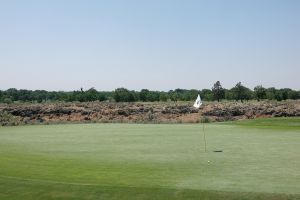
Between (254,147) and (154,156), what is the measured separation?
4.27 metres

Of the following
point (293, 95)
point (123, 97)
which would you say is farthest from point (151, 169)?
point (293, 95)

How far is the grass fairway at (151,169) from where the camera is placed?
11039 millimetres

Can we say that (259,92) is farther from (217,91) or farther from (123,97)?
(123,97)

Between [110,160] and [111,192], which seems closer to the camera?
[111,192]

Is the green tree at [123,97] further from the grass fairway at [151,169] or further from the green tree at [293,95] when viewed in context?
the grass fairway at [151,169]

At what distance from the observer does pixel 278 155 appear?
16188mm

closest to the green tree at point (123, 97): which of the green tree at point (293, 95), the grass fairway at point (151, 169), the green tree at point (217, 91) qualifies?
the green tree at point (217, 91)

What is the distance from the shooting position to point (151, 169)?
13977 mm

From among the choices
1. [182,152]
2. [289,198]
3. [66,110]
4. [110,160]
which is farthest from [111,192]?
[66,110]

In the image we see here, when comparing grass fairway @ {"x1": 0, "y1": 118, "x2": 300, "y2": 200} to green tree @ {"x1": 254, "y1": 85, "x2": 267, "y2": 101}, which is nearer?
grass fairway @ {"x1": 0, "y1": 118, "x2": 300, "y2": 200}

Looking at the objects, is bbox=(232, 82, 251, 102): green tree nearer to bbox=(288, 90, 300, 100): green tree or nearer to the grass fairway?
bbox=(288, 90, 300, 100): green tree

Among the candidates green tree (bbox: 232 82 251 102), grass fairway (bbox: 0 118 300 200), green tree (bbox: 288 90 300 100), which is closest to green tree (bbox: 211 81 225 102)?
green tree (bbox: 232 82 251 102)

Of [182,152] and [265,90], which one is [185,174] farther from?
[265,90]

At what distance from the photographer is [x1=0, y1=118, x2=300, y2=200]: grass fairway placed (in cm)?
1104
